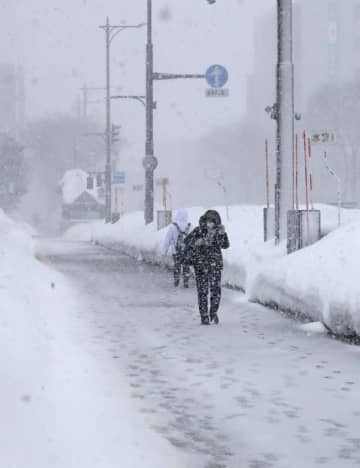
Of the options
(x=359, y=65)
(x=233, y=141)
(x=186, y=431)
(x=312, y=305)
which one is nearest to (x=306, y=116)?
(x=233, y=141)

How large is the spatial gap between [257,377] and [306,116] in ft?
252

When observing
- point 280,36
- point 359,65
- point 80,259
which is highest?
point 359,65

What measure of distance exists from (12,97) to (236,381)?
422 feet

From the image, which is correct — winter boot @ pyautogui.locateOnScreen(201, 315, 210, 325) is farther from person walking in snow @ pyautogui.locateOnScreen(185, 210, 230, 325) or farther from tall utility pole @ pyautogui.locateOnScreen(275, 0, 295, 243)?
tall utility pole @ pyautogui.locateOnScreen(275, 0, 295, 243)

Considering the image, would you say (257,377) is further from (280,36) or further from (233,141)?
(233,141)

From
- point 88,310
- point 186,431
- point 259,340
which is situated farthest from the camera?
point 88,310

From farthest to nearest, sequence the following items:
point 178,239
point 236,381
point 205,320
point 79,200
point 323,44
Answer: point 323,44 < point 79,200 < point 178,239 < point 205,320 < point 236,381

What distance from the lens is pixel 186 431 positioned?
652 centimetres

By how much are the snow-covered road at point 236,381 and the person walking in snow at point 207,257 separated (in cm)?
31

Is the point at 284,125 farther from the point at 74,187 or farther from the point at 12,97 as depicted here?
the point at 12,97

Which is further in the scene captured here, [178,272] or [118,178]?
[118,178]

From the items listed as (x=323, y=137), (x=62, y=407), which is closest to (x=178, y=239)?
(x=323, y=137)

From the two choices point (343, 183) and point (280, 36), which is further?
point (343, 183)

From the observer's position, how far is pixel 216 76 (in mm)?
30484
